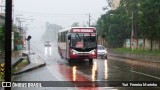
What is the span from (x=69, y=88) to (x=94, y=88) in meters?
0.96

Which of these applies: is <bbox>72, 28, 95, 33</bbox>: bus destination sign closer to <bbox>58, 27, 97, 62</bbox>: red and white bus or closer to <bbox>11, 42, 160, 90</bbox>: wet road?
<bbox>58, 27, 97, 62</bbox>: red and white bus

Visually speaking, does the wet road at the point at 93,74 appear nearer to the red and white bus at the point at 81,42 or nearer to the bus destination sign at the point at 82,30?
the red and white bus at the point at 81,42

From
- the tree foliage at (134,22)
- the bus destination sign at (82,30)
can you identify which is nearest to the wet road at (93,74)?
the bus destination sign at (82,30)

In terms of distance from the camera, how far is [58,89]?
15.4 metres

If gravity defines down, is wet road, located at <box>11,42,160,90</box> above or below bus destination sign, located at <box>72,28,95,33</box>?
below

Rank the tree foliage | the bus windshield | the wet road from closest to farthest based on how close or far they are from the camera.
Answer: the wet road < the bus windshield < the tree foliage

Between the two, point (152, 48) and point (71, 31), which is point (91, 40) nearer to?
point (71, 31)

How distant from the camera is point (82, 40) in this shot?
34.2 meters

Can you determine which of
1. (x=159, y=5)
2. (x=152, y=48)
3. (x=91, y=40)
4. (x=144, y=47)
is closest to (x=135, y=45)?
(x=144, y=47)

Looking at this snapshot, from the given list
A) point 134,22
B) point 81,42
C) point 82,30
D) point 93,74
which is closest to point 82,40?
point 81,42

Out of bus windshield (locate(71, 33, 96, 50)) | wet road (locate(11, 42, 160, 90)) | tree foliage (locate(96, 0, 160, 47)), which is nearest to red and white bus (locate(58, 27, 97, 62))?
bus windshield (locate(71, 33, 96, 50))

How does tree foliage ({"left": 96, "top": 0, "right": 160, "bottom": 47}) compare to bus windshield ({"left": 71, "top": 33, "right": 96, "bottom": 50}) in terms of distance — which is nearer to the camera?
bus windshield ({"left": 71, "top": 33, "right": 96, "bottom": 50})

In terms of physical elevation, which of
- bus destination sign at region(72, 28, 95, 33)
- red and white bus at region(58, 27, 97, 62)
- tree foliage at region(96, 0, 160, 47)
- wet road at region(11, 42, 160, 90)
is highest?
tree foliage at region(96, 0, 160, 47)

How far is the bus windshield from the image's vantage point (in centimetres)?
3428
